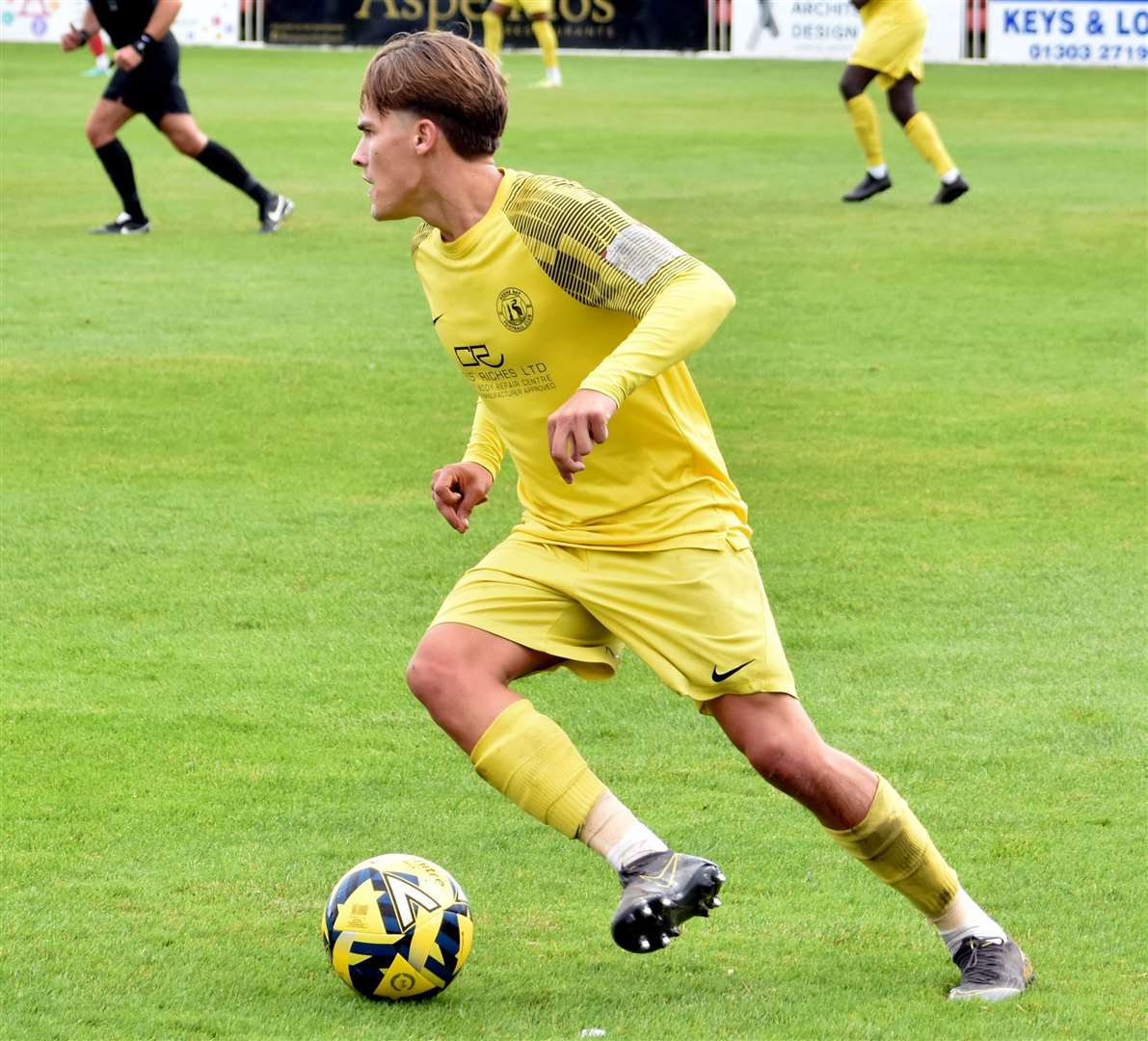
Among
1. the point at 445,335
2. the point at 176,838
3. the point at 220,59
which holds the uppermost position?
the point at 445,335

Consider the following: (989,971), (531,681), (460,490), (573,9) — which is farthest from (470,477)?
(573,9)

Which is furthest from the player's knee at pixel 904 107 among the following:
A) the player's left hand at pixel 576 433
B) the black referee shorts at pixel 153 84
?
the player's left hand at pixel 576 433

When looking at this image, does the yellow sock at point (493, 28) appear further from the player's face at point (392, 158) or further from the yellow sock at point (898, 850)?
the yellow sock at point (898, 850)

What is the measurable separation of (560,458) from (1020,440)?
669 cm

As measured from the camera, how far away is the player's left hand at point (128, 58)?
1493cm

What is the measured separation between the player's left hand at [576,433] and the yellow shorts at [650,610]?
0.61 metres

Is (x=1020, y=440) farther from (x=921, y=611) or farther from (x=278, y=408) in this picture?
(x=278, y=408)

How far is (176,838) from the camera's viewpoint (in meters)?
5.22

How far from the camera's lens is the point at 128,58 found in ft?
49.1

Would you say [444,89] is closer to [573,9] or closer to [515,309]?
[515,309]

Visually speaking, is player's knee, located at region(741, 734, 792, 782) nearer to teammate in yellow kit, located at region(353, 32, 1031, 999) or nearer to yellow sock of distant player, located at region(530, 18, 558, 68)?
teammate in yellow kit, located at region(353, 32, 1031, 999)

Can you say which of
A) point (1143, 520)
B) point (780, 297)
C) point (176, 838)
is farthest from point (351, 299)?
point (176, 838)

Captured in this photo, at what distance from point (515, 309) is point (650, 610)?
0.69 m

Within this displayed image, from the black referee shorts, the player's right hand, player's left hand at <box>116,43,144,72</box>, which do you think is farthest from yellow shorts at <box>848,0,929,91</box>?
the player's right hand
